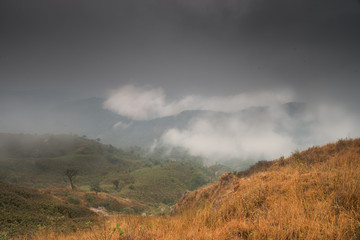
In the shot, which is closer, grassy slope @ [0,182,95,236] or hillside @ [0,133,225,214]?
grassy slope @ [0,182,95,236]

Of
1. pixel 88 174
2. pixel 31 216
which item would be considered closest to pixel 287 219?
pixel 31 216

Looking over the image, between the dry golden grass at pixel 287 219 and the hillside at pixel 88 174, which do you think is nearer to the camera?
the dry golden grass at pixel 287 219

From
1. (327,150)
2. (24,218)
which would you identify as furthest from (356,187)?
(24,218)

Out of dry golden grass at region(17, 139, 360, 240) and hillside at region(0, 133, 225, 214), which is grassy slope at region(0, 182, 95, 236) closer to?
dry golden grass at region(17, 139, 360, 240)

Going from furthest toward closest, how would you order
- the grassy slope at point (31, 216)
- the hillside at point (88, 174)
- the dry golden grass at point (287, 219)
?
the hillside at point (88, 174) < the grassy slope at point (31, 216) < the dry golden grass at point (287, 219)

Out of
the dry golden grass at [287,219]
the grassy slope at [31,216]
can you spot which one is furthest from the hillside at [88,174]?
the dry golden grass at [287,219]

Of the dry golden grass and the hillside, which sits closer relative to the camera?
the dry golden grass

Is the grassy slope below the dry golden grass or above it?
below

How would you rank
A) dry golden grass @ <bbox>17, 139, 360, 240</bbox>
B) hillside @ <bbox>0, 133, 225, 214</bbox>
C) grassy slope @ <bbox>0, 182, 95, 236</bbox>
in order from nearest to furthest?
dry golden grass @ <bbox>17, 139, 360, 240</bbox>, grassy slope @ <bbox>0, 182, 95, 236</bbox>, hillside @ <bbox>0, 133, 225, 214</bbox>

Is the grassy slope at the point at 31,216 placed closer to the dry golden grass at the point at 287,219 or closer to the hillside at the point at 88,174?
the dry golden grass at the point at 287,219

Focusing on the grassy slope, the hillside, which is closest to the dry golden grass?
the grassy slope

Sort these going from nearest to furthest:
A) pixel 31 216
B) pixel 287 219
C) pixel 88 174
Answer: pixel 287 219 → pixel 31 216 → pixel 88 174

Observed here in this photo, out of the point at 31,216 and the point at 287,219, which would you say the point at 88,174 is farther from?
the point at 287,219

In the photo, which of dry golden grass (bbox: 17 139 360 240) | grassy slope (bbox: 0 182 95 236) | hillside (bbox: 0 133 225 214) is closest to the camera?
dry golden grass (bbox: 17 139 360 240)
